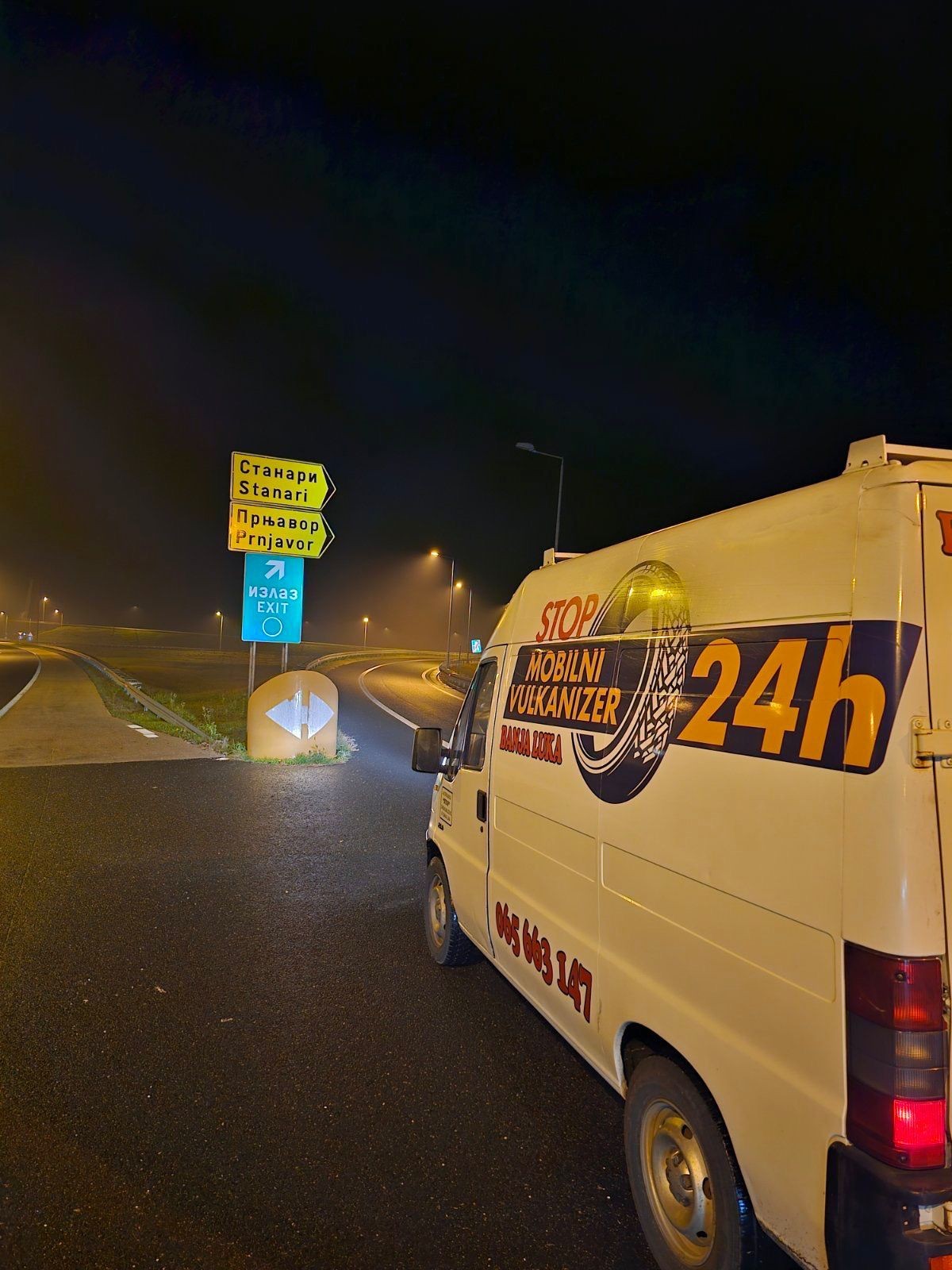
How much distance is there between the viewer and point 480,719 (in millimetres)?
4281

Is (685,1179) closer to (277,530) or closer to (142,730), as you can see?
(277,530)

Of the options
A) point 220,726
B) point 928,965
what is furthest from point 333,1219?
point 220,726

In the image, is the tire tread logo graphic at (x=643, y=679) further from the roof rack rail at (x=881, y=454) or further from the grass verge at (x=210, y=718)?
the grass verge at (x=210, y=718)

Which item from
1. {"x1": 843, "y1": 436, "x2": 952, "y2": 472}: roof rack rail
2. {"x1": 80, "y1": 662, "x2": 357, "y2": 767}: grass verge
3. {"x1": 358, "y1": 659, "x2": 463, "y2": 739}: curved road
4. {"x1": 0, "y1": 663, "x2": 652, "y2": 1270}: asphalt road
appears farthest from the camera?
{"x1": 358, "y1": 659, "x2": 463, "y2": 739}: curved road

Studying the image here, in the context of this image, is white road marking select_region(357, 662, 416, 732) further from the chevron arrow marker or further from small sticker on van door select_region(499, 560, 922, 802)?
small sticker on van door select_region(499, 560, 922, 802)

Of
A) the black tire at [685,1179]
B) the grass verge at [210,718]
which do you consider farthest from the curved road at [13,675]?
the black tire at [685,1179]

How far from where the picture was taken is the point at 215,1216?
8.42 feet

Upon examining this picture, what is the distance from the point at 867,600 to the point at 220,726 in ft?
51.3

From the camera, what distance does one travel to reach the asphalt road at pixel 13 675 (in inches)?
827

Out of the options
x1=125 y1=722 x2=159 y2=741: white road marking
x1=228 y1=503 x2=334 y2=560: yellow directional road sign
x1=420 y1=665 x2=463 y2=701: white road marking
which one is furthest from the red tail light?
x1=420 y1=665 x2=463 y2=701: white road marking

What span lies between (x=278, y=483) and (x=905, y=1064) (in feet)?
44.0

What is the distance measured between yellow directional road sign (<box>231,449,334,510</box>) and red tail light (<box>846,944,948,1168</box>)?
1303 cm

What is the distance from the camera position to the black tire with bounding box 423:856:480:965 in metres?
4.50

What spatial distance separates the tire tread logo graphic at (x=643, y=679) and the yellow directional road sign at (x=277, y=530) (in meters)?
11.3
